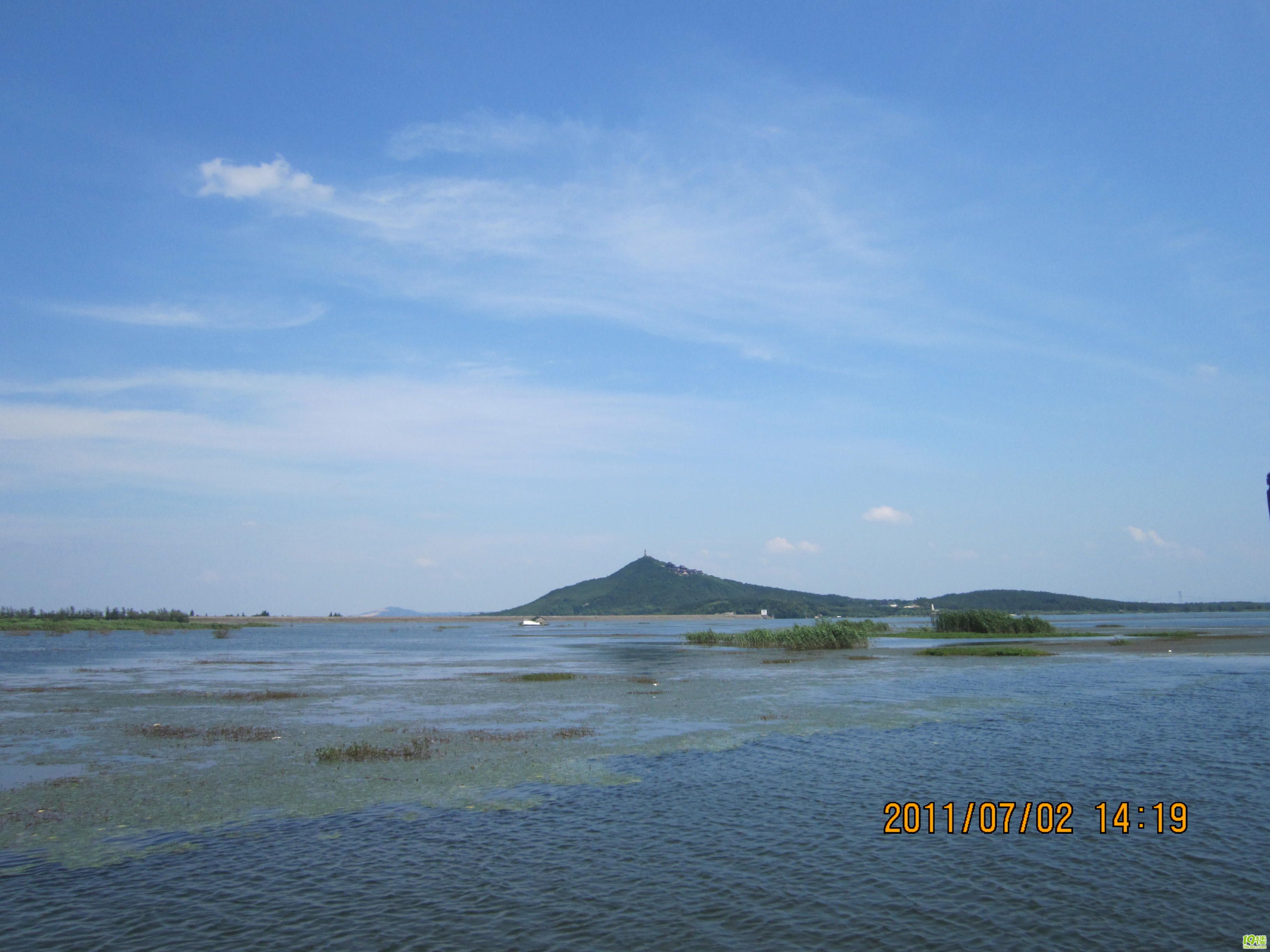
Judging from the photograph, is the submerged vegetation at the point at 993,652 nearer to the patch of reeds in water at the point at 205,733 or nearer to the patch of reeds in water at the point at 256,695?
the patch of reeds in water at the point at 256,695

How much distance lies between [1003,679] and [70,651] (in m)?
105

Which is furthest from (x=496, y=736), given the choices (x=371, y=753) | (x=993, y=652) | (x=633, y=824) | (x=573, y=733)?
(x=993, y=652)

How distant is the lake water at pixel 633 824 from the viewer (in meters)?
14.4

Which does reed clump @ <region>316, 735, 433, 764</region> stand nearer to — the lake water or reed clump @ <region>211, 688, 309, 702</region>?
the lake water

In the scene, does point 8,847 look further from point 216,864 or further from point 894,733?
point 894,733

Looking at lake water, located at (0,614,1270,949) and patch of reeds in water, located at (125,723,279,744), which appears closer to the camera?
lake water, located at (0,614,1270,949)

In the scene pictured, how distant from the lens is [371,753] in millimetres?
29328

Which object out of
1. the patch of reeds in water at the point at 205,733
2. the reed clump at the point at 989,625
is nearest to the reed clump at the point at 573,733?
the patch of reeds in water at the point at 205,733

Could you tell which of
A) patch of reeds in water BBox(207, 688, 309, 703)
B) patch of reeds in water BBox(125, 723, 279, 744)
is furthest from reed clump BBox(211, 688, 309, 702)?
patch of reeds in water BBox(125, 723, 279, 744)

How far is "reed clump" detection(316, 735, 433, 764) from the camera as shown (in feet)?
93.5

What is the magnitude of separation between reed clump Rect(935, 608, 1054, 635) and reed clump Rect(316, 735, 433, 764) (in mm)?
103642
